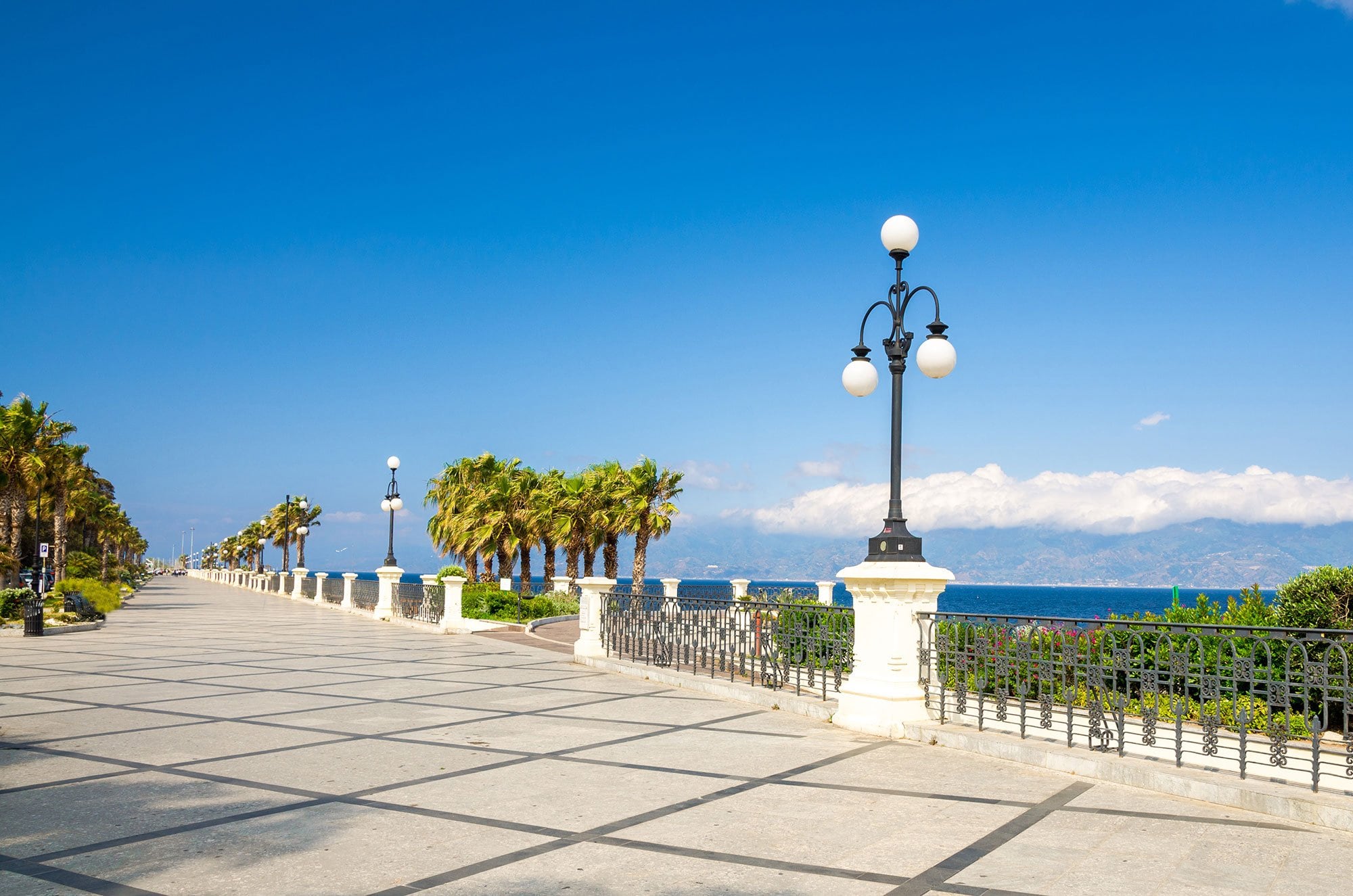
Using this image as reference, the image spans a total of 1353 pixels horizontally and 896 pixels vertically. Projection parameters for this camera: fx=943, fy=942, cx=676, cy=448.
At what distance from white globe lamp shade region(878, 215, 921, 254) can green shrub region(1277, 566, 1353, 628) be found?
6.47 meters

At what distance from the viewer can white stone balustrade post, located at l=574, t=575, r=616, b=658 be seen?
1582 cm

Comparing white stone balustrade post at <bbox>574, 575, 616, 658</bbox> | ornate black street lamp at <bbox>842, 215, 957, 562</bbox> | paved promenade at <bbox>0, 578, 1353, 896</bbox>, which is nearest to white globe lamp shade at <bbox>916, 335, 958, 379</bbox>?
ornate black street lamp at <bbox>842, 215, 957, 562</bbox>

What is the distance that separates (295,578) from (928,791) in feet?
154

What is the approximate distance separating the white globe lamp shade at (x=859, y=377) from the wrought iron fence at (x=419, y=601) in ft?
56.7

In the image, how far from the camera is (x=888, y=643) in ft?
30.7

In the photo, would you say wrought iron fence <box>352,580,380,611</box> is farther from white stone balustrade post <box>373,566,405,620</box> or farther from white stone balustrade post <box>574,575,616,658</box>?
white stone balustrade post <box>574,575,616,658</box>

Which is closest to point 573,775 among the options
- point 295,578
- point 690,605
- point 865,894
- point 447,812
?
point 447,812

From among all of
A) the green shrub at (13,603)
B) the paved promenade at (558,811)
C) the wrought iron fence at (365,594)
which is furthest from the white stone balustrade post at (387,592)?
the paved promenade at (558,811)

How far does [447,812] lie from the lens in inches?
241

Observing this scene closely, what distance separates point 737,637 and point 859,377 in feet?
16.2

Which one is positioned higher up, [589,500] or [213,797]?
[589,500]

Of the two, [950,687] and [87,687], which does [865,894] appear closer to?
[950,687]

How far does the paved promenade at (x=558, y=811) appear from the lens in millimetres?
4852

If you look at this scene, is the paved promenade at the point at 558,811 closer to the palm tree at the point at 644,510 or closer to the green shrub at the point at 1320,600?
the green shrub at the point at 1320,600
